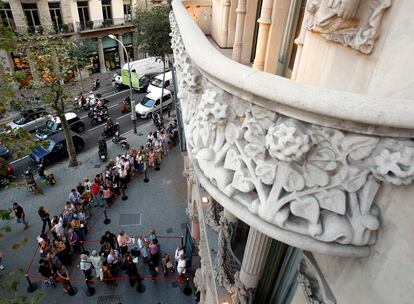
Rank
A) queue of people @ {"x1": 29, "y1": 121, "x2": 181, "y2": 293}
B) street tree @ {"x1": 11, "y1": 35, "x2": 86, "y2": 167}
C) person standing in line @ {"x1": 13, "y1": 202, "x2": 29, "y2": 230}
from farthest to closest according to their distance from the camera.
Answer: street tree @ {"x1": 11, "y1": 35, "x2": 86, "y2": 167} → person standing in line @ {"x1": 13, "y1": 202, "x2": 29, "y2": 230} → queue of people @ {"x1": 29, "y1": 121, "x2": 181, "y2": 293}

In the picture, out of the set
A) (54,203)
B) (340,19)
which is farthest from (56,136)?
(340,19)

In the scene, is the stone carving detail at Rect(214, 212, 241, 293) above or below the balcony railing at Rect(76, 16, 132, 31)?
above

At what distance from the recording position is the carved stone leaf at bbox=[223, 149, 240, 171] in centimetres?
288

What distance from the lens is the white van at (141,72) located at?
2936 centimetres

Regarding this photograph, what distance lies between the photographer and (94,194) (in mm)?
15781

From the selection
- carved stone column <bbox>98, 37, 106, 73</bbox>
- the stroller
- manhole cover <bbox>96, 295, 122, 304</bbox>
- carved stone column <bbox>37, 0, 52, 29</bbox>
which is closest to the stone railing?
manhole cover <bbox>96, 295, 122, 304</bbox>

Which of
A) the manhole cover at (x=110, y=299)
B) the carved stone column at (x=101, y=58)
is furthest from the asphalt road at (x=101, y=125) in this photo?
the manhole cover at (x=110, y=299)

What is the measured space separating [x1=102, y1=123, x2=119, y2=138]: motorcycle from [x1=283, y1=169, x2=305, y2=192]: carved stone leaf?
69.9 feet

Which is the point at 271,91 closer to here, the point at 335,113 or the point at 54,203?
the point at 335,113

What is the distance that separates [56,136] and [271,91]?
20.2 m

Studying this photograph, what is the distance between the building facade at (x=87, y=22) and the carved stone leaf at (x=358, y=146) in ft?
85.8

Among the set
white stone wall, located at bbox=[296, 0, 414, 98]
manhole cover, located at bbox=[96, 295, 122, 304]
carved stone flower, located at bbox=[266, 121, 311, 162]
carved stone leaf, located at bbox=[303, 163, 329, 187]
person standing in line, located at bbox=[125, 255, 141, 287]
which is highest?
white stone wall, located at bbox=[296, 0, 414, 98]

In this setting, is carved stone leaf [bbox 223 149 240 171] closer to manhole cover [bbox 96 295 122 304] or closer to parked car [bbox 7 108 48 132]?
manhole cover [bbox 96 295 122 304]

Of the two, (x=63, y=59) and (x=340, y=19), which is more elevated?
(x=340, y=19)
